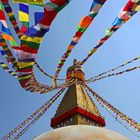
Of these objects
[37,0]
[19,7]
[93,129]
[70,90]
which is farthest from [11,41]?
[70,90]

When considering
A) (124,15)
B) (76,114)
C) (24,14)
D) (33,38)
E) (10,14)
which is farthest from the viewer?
(76,114)

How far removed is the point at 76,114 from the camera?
10.8m

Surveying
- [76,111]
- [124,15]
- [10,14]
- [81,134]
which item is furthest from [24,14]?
[76,111]

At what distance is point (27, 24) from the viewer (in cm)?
598

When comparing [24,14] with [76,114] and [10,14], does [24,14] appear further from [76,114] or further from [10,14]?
[76,114]

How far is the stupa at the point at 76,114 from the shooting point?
307 inches

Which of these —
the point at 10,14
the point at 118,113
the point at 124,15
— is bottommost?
the point at 118,113

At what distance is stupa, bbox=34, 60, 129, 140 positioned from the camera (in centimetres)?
780

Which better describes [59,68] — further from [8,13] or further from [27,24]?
[27,24]

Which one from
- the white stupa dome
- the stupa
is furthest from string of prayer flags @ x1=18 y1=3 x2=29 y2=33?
the stupa

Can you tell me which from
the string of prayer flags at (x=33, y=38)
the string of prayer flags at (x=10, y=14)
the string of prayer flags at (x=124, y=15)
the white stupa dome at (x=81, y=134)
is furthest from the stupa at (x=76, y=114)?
the string of prayer flags at (x=10, y=14)

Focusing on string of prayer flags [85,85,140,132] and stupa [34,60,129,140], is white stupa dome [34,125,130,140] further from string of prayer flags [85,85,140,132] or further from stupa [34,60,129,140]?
string of prayer flags [85,85,140,132]

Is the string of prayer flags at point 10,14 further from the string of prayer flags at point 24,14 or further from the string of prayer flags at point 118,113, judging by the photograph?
the string of prayer flags at point 118,113

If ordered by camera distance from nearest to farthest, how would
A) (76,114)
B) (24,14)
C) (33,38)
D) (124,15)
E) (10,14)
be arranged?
(33,38) < (24,14) < (124,15) < (10,14) < (76,114)
